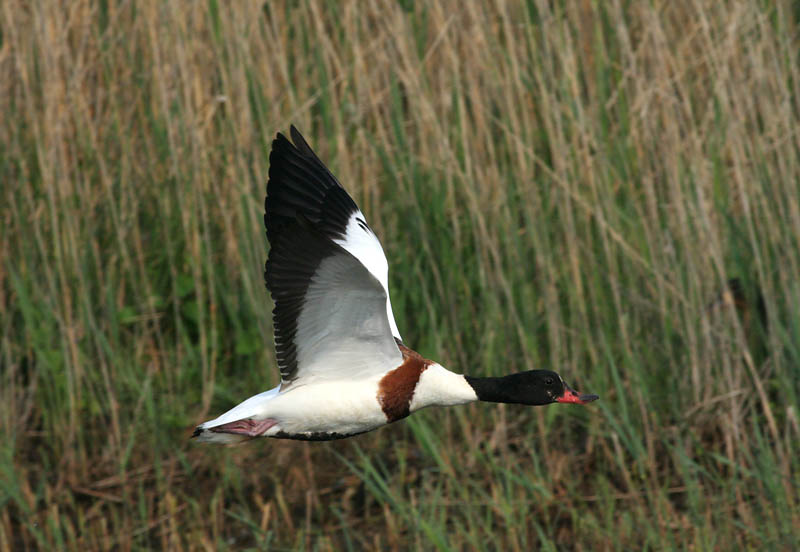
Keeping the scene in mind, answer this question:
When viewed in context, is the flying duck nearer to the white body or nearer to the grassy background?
the white body

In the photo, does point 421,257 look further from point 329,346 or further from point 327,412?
point 327,412

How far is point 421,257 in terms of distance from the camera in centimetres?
504

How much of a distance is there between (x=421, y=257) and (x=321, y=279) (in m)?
1.57

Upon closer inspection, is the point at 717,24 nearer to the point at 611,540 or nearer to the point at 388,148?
the point at 388,148

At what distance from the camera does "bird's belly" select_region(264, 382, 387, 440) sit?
367 centimetres

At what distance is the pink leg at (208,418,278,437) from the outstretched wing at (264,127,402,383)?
195 millimetres

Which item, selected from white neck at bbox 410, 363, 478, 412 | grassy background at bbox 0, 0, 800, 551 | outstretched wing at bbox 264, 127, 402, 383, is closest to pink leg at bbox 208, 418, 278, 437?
outstretched wing at bbox 264, 127, 402, 383

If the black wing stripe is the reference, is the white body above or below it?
below

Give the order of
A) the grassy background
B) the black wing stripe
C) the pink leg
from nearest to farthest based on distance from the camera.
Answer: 1. the black wing stripe
2. the pink leg
3. the grassy background

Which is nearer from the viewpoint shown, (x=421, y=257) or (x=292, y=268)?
(x=292, y=268)

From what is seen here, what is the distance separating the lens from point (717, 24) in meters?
4.89

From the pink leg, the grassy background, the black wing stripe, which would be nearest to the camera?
the black wing stripe

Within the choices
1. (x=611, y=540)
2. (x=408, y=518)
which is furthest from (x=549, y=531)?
(x=408, y=518)

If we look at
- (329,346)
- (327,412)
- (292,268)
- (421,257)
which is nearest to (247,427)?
(327,412)
